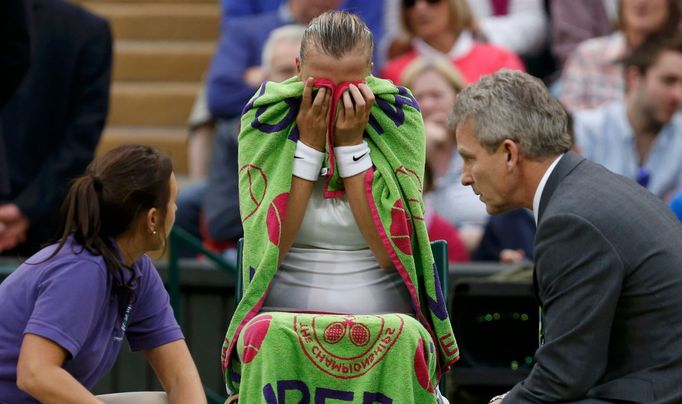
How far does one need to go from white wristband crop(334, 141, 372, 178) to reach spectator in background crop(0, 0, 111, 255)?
7.78 feet

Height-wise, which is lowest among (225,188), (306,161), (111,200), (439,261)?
(225,188)

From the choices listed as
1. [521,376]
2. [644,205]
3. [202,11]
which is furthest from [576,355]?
[202,11]

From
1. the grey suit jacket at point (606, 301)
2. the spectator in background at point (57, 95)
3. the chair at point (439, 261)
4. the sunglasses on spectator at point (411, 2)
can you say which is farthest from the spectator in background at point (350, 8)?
the grey suit jacket at point (606, 301)

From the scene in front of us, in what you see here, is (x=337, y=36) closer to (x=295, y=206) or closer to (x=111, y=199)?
(x=295, y=206)

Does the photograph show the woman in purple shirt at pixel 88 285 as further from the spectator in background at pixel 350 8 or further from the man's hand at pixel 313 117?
the spectator in background at pixel 350 8

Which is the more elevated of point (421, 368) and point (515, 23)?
point (421, 368)

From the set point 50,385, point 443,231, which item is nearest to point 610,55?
point 443,231

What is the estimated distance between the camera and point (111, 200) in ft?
11.9

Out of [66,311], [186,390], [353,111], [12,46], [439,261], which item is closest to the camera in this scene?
[66,311]

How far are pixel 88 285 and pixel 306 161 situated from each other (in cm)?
62

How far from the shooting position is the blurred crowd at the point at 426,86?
18.9ft

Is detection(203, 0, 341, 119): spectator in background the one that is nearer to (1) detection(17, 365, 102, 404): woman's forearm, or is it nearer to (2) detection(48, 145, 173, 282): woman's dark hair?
(2) detection(48, 145, 173, 282): woman's dark hair

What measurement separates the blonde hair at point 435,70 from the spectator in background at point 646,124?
0.56m

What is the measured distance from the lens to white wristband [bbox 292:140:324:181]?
3.62m
